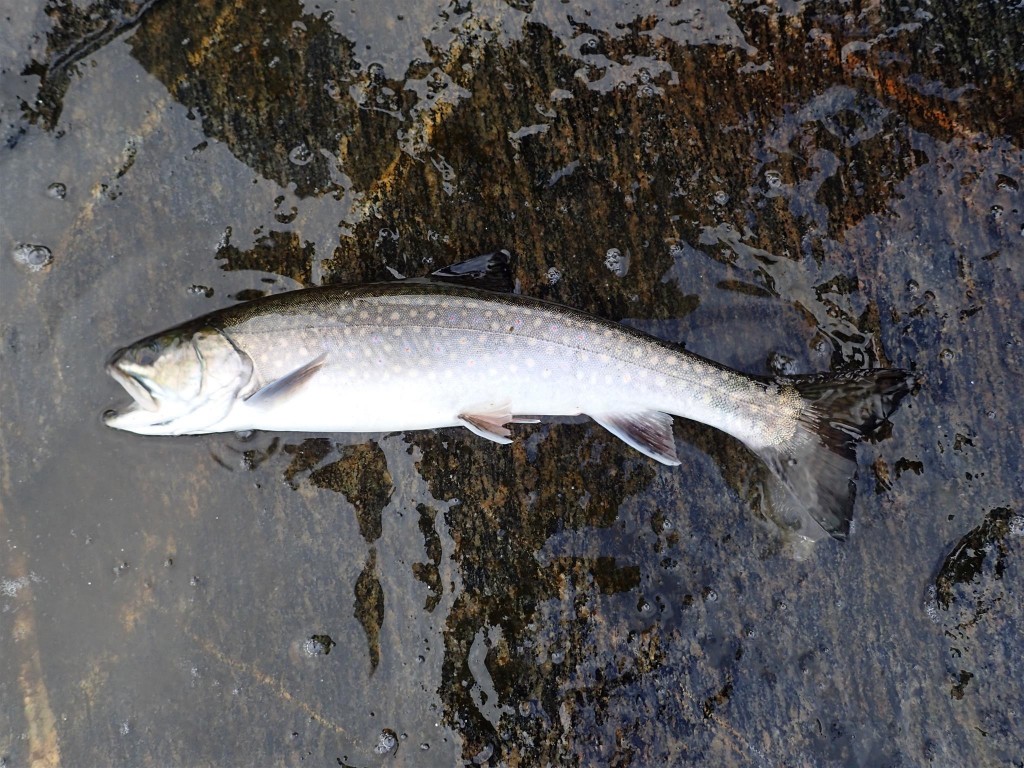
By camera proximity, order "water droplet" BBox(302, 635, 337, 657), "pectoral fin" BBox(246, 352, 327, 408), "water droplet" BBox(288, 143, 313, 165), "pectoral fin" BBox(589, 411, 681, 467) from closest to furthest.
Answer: "pectoral fin" BBox(246, 352, 327, 408)
"pectoral fin" BBox(589, 411, 681, 467)
"water droplet" BBox(302, 635, 337, 657)
"water droplet" BBox(288, 143, 313, 165)

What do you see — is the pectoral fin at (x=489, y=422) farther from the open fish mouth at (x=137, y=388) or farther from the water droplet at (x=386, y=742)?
the water droplet at (x=386, y=742)

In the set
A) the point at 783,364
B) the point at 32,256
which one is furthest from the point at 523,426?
the point at 32,256

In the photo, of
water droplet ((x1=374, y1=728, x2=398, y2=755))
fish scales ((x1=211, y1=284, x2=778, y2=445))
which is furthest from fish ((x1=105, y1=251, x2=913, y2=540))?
water droplet ((x1=374, y1=728, x2=398, y2=755))

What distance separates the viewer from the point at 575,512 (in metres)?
2.98

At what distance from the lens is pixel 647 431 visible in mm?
2807

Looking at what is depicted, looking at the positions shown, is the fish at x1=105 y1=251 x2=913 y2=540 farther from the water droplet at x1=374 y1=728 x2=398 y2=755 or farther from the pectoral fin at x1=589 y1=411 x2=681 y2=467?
the water droplet at x1=374 y1=728 x2=398 y2=755

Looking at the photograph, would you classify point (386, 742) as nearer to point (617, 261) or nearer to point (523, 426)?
point (523, 426)

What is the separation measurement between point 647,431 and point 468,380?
824mm

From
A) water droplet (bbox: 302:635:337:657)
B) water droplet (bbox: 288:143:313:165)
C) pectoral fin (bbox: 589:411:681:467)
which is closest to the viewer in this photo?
pectoral fin (bbox: 589:411:681:467)

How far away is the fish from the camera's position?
266 centimetres

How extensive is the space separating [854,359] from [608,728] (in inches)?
81.9

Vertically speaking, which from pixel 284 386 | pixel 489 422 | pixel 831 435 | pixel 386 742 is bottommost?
pixel 386 742

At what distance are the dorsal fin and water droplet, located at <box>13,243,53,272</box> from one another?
176 centimetres

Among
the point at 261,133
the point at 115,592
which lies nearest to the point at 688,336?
the point at 261,133
